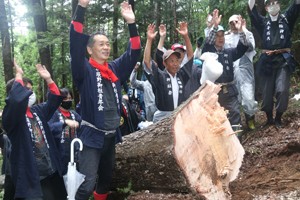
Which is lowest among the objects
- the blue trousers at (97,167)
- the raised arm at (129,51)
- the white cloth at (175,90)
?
the blue trousers at (97,167)

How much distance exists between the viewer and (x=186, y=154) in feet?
13.1

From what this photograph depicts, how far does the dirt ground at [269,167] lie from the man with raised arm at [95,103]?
54cm

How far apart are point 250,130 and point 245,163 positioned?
5.18 feet

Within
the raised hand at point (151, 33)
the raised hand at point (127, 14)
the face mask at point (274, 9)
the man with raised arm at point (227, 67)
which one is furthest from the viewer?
the face mask at point (274, 9)

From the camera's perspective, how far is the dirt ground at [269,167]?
12.7ft

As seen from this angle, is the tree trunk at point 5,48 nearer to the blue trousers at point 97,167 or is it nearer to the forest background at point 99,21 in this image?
the forest background at point 99,21

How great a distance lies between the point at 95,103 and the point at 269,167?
8.36 ft

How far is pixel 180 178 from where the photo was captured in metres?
3.89

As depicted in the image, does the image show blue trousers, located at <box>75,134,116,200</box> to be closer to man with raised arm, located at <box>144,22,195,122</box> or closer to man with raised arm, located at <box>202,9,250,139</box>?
man with raised arm, located at <box>144,22,195,122</box>

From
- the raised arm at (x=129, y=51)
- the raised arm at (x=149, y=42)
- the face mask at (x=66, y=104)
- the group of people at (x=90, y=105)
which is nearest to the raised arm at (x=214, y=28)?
the group of people at (x=90, y=105)

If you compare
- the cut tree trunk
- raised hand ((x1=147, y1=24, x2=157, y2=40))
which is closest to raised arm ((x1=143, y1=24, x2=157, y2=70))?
raised hand ((x1=147, y1=24, x2=157, y2=40))

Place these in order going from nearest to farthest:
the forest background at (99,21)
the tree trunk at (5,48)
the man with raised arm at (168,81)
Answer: the man with raised arm at (168,81) < the forest background at (99,21) < the tree trunk at (5,48)

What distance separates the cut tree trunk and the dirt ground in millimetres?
151

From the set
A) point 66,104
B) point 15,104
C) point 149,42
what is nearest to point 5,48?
point 66,104
